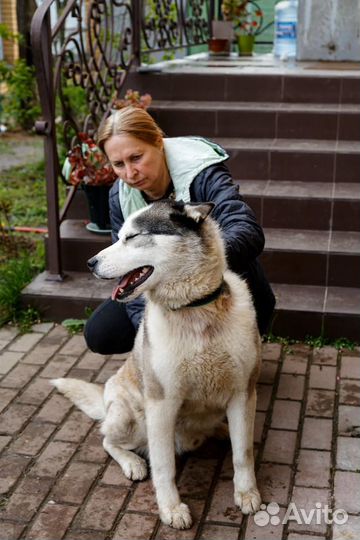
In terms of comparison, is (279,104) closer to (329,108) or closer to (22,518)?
(329,108)

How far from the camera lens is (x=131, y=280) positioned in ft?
9.59

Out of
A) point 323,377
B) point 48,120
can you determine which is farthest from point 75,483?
point 48,120

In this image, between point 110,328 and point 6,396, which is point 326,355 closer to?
point 110,328

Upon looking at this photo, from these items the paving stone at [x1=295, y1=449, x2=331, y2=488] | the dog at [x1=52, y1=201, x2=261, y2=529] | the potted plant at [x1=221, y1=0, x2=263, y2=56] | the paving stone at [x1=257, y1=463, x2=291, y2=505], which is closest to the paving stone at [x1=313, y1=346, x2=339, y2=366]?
the paving stone at [x1=295, y1=449, x2=331, y2=488]

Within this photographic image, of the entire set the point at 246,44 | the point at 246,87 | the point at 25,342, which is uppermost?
the point at 246,44

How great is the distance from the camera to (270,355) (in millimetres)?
4785

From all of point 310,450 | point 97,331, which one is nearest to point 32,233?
point 97,331

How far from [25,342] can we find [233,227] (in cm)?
224

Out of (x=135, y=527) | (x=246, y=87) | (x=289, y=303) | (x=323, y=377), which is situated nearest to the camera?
(x=135, y=527)

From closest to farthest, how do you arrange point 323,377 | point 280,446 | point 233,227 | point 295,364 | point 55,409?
1. point 233,227
2. point 280,446
3. point 55,409
4. point 323,377
5. point 295,364

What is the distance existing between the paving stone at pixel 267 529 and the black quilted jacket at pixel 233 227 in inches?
46.2

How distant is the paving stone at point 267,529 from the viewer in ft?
10.1

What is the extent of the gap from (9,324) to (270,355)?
6.45 feet

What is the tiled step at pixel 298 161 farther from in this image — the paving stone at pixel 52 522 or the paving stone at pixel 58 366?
the paving stone at pixel 52 522
